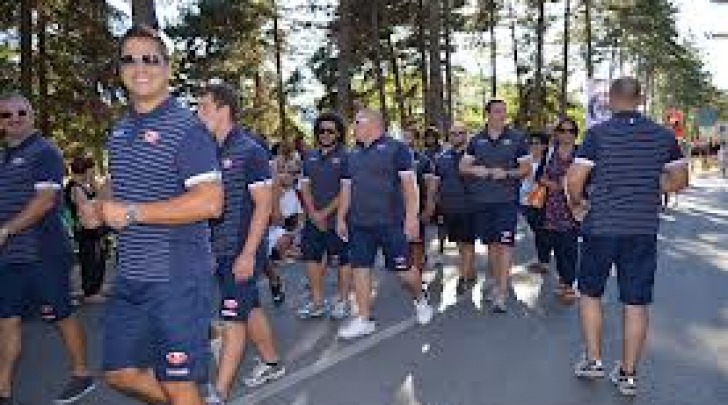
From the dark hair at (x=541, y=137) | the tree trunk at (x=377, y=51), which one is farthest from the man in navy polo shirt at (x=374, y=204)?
the tree trunk at (x=377, y=51)

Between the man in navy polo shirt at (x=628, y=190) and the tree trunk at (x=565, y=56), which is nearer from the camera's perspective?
the man in navy polo shirt at (x=628, y=190)

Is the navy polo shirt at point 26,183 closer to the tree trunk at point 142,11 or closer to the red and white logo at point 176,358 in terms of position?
the red and white logo at point 176,358

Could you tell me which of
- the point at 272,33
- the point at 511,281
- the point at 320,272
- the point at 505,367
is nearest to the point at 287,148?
the point at 511,281

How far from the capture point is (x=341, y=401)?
23.2 ft

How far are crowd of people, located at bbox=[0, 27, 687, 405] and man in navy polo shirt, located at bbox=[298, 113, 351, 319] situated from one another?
16 mm

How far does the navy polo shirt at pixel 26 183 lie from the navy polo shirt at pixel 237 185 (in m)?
1.05

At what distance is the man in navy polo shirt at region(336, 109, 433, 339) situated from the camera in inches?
368

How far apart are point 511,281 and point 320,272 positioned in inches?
126

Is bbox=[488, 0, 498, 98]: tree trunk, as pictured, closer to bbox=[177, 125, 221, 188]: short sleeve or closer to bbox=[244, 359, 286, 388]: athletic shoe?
bbox=[244, 359, 286, 388]: athletic shoe

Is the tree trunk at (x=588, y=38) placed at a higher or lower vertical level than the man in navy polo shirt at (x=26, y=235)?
higher

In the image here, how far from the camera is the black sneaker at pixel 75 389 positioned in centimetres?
728

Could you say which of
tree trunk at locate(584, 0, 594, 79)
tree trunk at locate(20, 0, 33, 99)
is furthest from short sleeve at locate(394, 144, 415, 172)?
tree trunk at locate(584, 0, 594, 79)

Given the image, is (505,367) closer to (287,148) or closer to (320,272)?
(320,272)

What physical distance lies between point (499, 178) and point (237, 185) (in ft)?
14.5
